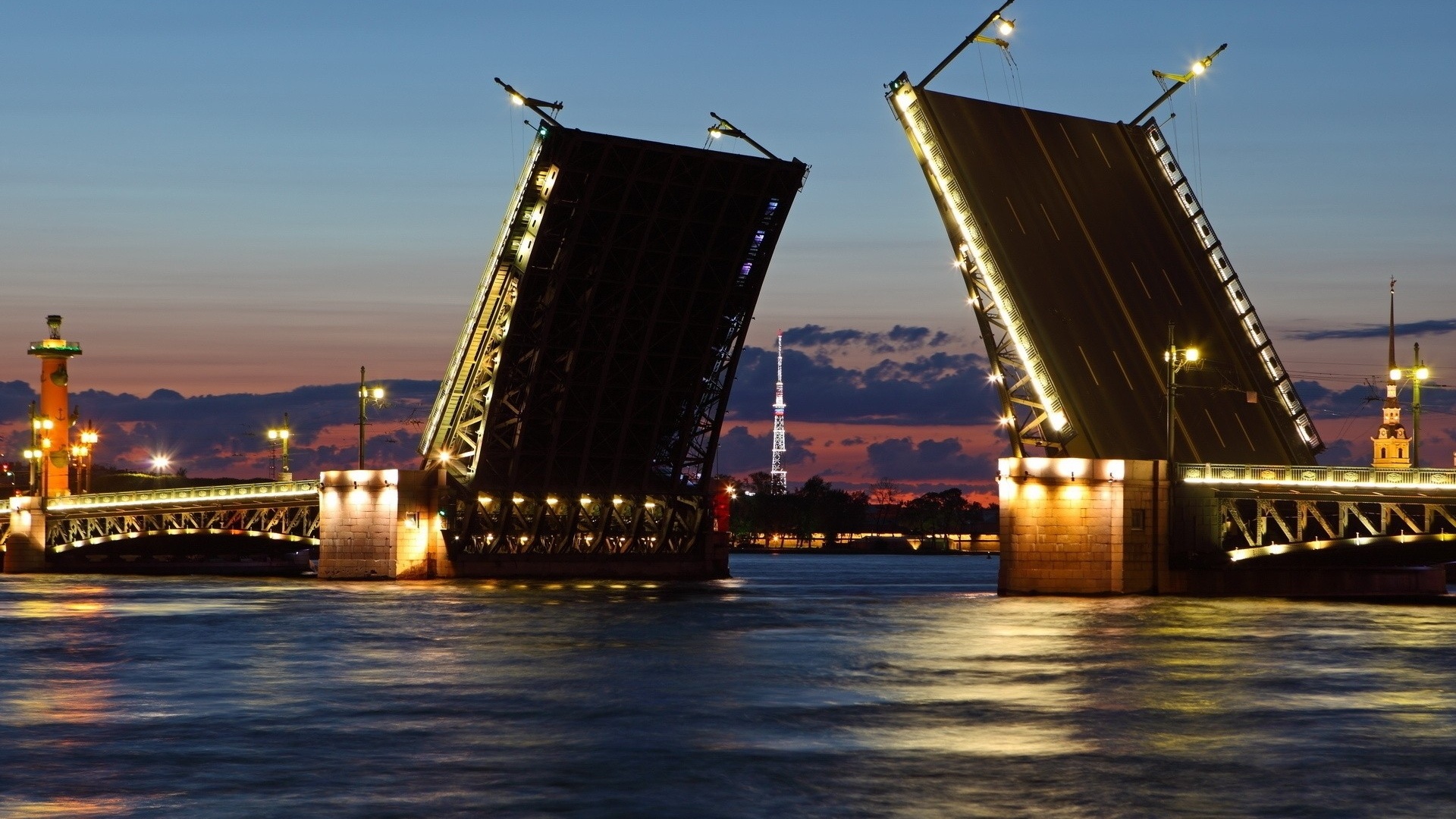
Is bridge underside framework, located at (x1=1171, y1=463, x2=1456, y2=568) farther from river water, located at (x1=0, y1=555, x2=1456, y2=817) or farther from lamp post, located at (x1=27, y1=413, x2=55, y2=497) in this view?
lamp post, located at (x1=27, y1=413, x2=55, y2=497)

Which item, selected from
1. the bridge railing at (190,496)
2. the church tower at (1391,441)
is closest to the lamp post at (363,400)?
the bridge railing at (190,496)

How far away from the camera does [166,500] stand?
8106 cm

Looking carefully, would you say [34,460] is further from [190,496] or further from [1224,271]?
[1224,271]

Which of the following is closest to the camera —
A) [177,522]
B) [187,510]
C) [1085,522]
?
[1085,522]

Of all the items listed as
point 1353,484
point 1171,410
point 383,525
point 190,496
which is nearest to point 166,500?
point 190,496

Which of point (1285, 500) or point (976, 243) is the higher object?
point (976, 243)

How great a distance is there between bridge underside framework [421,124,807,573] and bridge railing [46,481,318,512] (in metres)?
8.83

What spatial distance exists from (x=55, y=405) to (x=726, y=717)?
87.7m

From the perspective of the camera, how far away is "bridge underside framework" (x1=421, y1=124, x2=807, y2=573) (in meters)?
54.9

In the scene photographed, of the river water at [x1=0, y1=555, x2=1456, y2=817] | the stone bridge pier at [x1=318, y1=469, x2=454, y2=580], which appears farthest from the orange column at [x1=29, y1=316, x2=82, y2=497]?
the river water at [x1=0, y1=555, x2=1456, y2=817]

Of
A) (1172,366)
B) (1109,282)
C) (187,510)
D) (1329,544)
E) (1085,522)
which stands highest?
(1109,282)

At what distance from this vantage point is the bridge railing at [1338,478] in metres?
53.1

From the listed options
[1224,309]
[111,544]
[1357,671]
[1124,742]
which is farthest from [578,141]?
[111,544]

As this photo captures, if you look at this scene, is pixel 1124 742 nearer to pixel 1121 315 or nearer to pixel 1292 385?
pixel 1121 315
